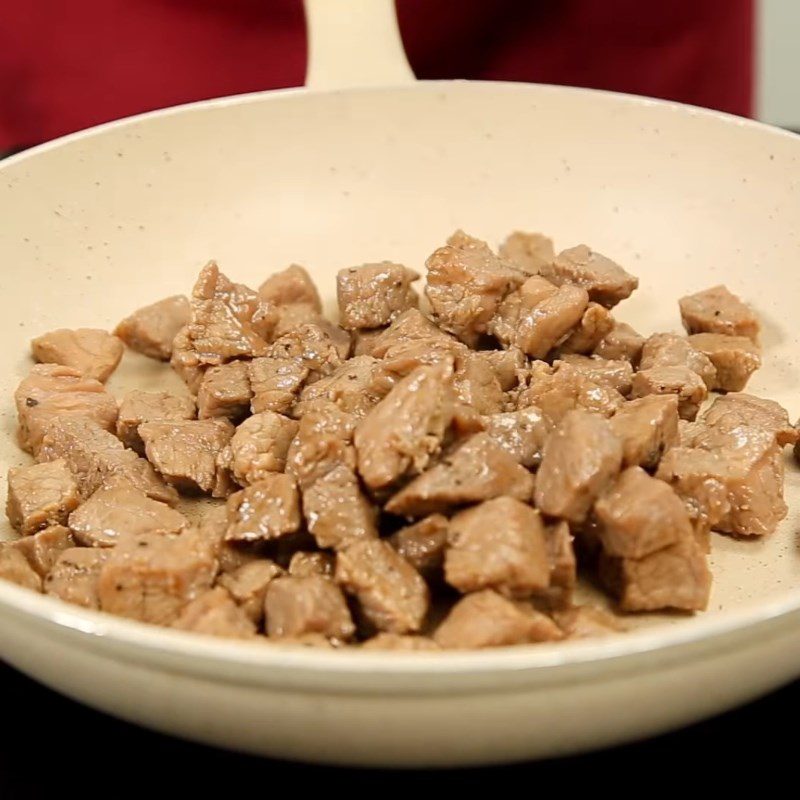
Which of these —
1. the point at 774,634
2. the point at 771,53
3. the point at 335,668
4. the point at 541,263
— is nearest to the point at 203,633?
the point at 335,668

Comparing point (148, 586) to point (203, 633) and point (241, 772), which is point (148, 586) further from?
point (241, 772)

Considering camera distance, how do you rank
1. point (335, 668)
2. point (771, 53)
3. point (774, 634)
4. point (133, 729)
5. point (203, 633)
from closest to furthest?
point (335, 668) → point (774, 634) → point (203, 633) → point (133, 729) → point (771, 53)

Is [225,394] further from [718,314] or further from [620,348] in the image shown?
[718,314]

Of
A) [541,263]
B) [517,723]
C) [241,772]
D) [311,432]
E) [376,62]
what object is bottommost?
[241,772]

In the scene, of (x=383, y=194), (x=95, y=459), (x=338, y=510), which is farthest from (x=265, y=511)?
(x=383, y=194)

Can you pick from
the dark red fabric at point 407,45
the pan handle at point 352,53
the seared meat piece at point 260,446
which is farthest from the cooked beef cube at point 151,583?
the dark red fabric at point 407,45

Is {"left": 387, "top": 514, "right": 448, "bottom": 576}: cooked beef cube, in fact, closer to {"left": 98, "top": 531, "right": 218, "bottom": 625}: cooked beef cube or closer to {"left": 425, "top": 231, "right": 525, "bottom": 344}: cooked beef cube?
{"left": 98, "top": 531, "right": 218, "bottom": 625}: cooked beef cube

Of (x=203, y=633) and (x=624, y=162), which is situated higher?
(x=624, y=162)
